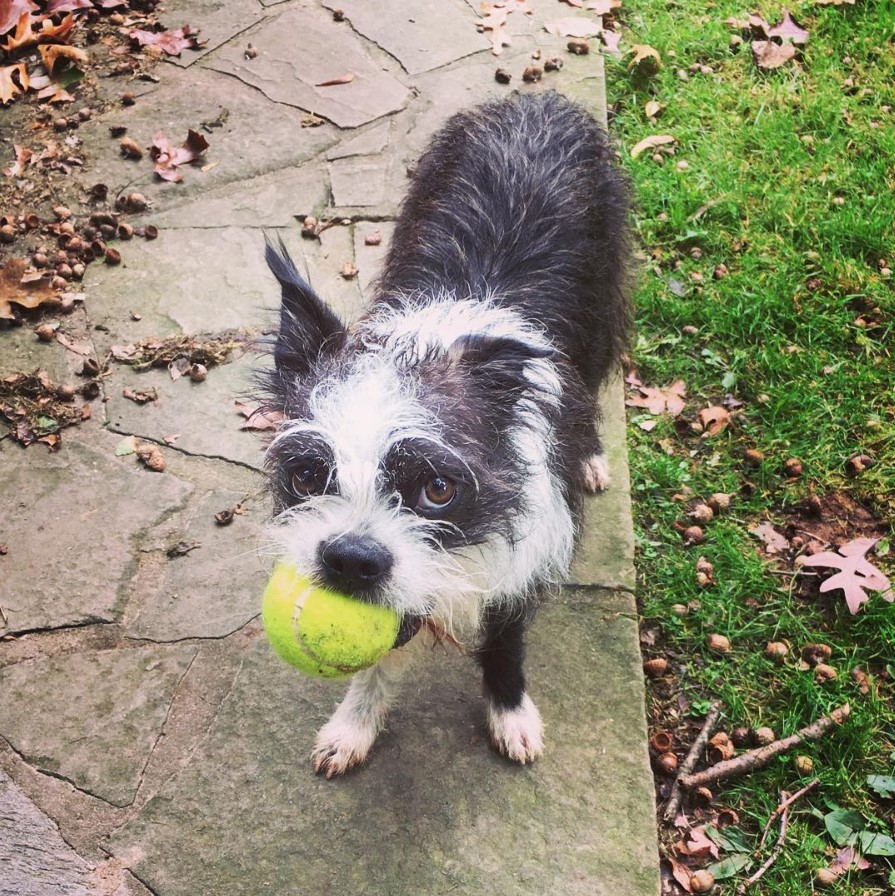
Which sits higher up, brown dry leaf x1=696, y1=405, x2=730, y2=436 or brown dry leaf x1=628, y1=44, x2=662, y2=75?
brown dry leaf x1=628, y1=44, x2=662, y2=75

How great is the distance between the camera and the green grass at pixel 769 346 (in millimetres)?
3133

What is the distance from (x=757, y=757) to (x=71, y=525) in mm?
2566

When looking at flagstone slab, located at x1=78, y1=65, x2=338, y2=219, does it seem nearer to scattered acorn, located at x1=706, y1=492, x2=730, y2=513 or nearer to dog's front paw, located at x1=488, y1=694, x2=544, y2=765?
scattered acorn, located at x1=706, y1=492, x2=730, y2=513

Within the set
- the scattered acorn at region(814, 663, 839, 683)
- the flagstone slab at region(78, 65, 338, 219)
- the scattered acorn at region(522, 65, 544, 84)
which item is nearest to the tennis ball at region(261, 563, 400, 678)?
the scattered acorn at region(814, 663, 839, 683)

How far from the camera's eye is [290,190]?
4.79 m

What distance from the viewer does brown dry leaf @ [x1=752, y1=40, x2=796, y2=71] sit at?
5574 mm

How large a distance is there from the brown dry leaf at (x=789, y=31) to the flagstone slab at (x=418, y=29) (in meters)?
1.79

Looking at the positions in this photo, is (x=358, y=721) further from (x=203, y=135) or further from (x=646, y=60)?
(x=646, y=60)

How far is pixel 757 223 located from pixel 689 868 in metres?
3.19

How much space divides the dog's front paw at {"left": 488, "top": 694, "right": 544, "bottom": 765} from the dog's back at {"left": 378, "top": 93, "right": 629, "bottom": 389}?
1.18 meters

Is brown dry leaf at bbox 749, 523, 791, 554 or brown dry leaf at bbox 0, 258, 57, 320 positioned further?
brown dry leaf at bbox 0, 258, 57, 320

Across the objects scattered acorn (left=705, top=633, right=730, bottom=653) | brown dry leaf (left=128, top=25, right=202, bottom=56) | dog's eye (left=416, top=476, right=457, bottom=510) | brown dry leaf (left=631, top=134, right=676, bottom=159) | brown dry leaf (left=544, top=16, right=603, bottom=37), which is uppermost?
dog's eye (left=416, top=476, right=457, bottom=510)

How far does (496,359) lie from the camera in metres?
2.37

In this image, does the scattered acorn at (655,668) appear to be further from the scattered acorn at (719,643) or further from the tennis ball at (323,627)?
the tennis ball at (323,627)
